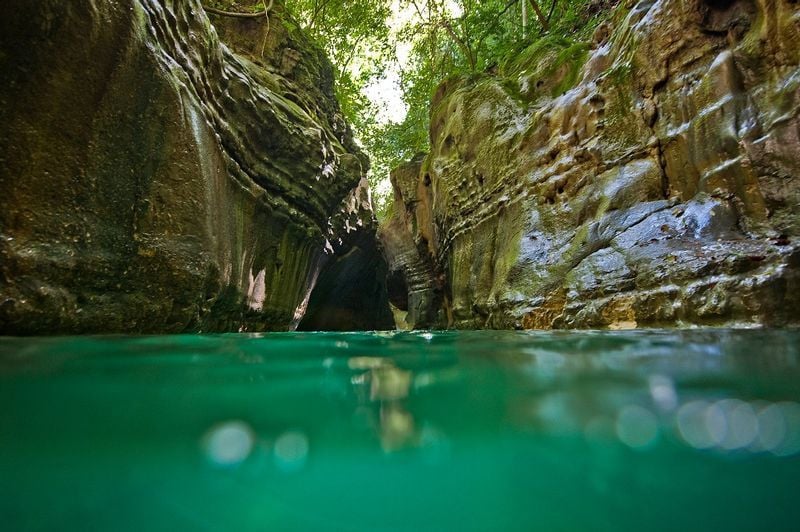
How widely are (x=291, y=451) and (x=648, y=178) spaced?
16.2 ft

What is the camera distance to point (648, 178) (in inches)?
173

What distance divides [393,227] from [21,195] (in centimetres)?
1276

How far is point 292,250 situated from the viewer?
759 cm

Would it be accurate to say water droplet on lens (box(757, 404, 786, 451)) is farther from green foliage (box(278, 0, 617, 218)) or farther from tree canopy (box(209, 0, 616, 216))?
tree canopy (box(209, 0, 616, 216))

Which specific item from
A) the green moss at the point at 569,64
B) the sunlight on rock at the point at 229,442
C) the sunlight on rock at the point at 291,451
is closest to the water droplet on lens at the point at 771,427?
the sunlight on rock at the point at 291,451

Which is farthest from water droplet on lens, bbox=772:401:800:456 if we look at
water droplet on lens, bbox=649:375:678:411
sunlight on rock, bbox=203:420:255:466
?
sunlight on rock, bbox=203:420:255:466

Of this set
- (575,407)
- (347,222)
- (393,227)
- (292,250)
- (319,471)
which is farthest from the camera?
(393,227)

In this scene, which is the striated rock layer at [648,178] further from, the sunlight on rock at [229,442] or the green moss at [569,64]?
the sunlight on rock at [229,442]

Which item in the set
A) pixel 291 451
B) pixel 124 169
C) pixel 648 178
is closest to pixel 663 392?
pixel 291 451

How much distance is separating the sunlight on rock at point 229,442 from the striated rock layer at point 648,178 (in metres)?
3.44

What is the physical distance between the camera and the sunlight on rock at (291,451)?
76cm

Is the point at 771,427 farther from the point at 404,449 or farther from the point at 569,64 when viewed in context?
the point at 569,64

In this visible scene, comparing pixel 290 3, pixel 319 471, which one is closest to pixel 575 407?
pixel 319 471

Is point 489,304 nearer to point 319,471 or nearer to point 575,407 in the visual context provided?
point 575,407
